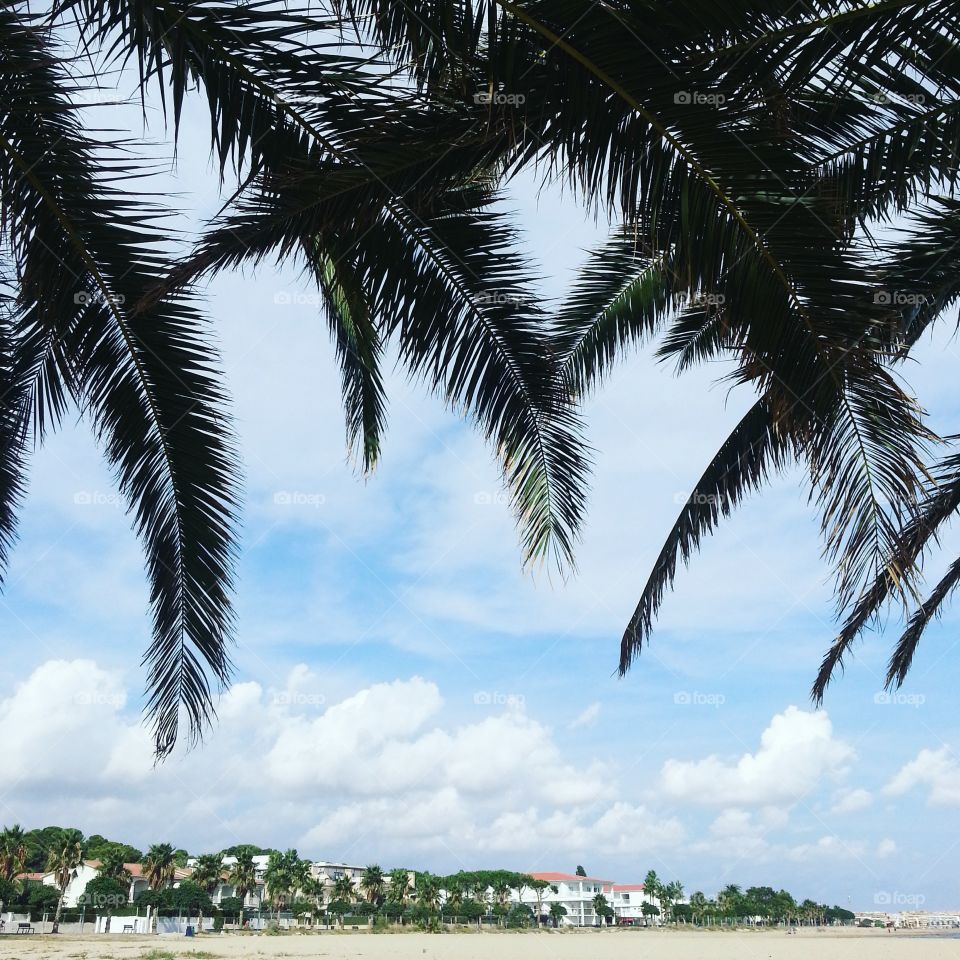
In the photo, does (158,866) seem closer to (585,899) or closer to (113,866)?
(113,866)

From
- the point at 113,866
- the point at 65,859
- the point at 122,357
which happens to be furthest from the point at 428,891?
the point at 122,357

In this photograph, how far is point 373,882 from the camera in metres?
76.4

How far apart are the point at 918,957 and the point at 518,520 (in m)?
39.2

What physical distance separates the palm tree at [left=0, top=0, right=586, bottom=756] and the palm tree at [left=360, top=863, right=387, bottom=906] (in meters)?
77.2

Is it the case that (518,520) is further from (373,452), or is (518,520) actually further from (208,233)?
(373,452)

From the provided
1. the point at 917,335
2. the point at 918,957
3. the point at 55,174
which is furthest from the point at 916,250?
the point at 918,957

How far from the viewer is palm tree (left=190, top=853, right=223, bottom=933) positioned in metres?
64.1

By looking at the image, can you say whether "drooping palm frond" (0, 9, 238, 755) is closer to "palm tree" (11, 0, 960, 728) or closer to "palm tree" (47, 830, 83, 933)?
"palm tree" (11, 0, 960, 728)

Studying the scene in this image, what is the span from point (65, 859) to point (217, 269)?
61.4 meters

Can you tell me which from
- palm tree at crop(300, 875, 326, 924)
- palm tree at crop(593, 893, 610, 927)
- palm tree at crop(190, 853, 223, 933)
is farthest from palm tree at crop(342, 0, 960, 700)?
palm tree at crop(593, 893, 610, 927)

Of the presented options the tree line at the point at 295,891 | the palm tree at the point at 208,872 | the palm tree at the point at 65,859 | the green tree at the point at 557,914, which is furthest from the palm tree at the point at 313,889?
the green tree at the point at 557,914

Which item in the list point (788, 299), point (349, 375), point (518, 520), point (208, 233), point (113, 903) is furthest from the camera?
point (113, 903)

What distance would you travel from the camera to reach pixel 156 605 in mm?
5965

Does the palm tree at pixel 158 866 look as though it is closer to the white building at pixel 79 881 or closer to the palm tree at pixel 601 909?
the white building at pixel 79 881
